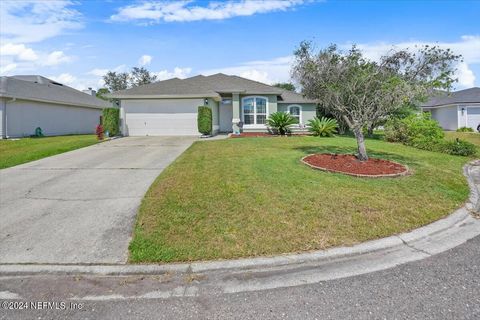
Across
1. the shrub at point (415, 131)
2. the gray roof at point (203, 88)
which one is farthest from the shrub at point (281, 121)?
the shrub at point (415, 131)

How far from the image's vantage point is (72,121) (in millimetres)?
24016

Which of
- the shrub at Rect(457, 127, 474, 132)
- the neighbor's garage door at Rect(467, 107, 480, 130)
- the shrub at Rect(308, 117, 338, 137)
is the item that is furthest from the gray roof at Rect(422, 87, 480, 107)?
the shrub at Rect(308, 117, 338, 137)

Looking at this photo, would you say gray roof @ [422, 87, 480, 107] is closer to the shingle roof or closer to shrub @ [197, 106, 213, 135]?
the shingle roof

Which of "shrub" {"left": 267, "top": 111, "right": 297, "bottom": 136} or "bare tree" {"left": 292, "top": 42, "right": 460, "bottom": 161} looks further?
"shrub" {"left": 267, "top": 111, "right": 297, "bottom": 136}

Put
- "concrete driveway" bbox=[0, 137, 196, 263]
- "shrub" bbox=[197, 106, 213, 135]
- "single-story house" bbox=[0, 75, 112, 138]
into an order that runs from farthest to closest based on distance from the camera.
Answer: "single-story house" bbox=[0, 75, 112, 138]
"shrub" bbox=[197, 106, 213, 135]
"concrete driveway" bbox=[0, 137, 196, 263]

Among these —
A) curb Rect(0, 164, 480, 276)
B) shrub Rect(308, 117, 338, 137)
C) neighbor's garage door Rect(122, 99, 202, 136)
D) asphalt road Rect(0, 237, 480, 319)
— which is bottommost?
asphalt road Rect(0, 237, 480, 319)

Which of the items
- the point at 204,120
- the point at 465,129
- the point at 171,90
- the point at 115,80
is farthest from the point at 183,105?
the point at 115,80

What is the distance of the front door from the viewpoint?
2170 cm

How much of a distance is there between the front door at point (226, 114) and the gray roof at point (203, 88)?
1.40 m

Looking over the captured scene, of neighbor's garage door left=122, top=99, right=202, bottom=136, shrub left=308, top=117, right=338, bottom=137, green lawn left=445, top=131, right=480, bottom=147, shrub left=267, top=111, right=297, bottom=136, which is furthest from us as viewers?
neighbor's garage door left=122, top=99, right=202, bottom=136

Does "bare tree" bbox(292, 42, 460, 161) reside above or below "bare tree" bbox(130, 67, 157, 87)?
below

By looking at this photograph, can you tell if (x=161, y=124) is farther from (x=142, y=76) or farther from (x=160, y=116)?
(x=142, y=76)

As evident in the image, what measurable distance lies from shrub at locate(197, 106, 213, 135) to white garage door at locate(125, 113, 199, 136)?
1398 mm

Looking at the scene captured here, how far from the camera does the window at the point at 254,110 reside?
65.1ft
